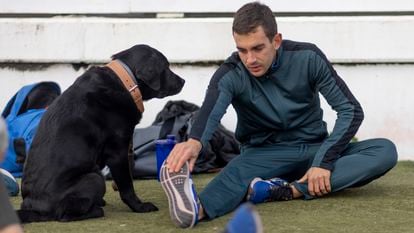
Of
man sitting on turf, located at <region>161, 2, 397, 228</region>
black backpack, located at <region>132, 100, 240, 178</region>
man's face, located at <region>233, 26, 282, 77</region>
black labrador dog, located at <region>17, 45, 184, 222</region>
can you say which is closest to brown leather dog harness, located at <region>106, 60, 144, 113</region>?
black labrador dog, located at <region>17, 45, 184, 222</region>

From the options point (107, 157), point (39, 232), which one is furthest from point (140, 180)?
point (39, 232)

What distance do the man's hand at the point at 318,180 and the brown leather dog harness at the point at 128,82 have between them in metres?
→ 0.99

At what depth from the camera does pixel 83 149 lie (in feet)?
16.6

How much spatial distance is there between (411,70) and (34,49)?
2.93 metres

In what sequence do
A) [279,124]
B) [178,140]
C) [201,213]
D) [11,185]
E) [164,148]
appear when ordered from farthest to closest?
[178,140]
[164,148]
[11,185]
[279,124]
[201,213]

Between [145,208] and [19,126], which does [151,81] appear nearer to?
[145,208]

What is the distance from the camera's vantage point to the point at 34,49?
7.71 meters

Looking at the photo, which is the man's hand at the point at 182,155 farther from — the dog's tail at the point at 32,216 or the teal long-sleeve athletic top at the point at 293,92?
the dog's tail at the point at 32,216

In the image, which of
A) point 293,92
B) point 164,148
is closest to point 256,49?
point 293,92

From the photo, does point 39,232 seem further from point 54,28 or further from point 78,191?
point 54,28

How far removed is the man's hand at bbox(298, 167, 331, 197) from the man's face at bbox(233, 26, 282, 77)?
0.62m

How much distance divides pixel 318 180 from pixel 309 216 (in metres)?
0.33

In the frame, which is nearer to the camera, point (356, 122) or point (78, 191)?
point (78, 191)

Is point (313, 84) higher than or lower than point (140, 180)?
higher
